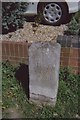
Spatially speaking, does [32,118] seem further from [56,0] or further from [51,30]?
[56,0]

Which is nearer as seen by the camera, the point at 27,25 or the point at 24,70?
the point at 24,70

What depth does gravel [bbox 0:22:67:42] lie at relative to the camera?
699 cm

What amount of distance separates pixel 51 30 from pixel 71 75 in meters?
1.38

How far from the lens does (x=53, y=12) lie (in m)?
7.35

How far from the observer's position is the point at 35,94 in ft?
18.8

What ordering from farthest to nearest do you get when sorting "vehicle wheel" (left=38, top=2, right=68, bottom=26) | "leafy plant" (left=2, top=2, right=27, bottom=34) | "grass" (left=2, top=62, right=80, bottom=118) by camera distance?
"vehicle wheel" (left=38, top=2, right=68, bottom=26)
"leafy plant" (left=2, top=2, right=27, bottom=34)
"grass" (left=2, top=62, right=80, bottom=118)

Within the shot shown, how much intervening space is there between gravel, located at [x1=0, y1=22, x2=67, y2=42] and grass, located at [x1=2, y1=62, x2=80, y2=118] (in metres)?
0.91

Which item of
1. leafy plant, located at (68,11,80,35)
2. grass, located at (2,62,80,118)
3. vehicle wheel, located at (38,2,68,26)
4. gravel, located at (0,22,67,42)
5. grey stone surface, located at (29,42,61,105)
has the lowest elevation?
grass, located at (2,62,80,118)

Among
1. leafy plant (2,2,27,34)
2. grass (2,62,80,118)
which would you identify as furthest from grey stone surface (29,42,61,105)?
leafy plant (2,2,27,34)

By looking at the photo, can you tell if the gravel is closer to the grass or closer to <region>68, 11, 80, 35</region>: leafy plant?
<region>68, 11, 80, 35</region>: leafy plant

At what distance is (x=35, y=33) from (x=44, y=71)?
1857mm

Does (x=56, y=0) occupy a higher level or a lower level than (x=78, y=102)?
higher

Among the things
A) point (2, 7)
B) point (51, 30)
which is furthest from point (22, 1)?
point (51, 30)

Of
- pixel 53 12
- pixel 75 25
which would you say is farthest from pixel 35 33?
pixel 75 25
